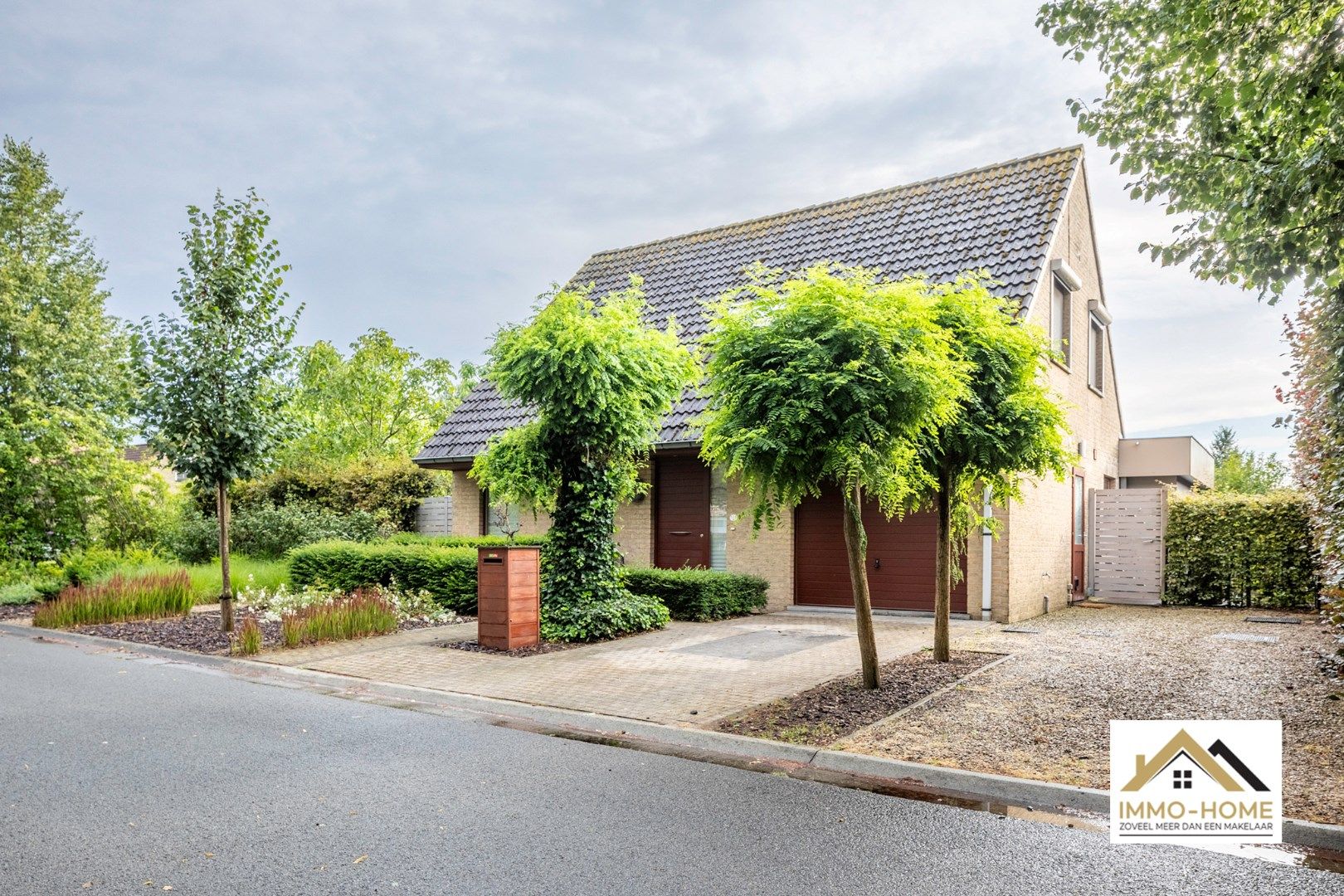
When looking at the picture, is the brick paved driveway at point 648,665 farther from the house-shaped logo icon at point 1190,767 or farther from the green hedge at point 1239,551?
the green hedge at point 1239,551

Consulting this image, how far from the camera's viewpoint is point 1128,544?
17.0m

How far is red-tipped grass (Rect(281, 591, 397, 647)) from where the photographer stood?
425 inches

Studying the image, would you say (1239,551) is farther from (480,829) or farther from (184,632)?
(184,632)

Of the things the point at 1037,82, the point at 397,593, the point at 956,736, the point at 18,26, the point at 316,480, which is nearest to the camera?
the point at 956,736

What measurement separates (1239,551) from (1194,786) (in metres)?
13.5

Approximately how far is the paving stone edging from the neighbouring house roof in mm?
5058

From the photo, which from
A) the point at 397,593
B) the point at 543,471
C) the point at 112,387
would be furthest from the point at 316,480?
A: the point at 543,471

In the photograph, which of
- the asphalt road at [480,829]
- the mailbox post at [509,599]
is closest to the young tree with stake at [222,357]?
the mailbox post at [509,599]

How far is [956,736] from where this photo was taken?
6.21m

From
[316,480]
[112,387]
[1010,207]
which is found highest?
[1010,207]

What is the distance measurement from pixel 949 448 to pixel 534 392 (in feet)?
16.4

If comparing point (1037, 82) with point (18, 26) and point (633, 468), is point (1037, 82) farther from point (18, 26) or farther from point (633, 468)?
point (18, 26)

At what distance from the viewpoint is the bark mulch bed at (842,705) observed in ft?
21.1

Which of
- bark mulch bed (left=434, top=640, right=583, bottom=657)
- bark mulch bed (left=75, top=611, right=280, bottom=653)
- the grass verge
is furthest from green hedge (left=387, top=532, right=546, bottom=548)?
bark mulch bed (left=434, top=640, right=583, bottom=657)
